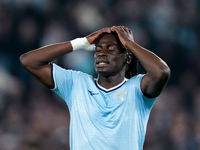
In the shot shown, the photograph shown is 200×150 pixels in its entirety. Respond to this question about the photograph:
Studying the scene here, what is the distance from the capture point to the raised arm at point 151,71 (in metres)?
3.33

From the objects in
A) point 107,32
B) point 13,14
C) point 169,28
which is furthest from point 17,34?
point 107,32

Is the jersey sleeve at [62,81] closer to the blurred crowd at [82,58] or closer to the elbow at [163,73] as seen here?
the elbow at [163,73]

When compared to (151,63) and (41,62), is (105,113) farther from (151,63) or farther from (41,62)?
(41,62)

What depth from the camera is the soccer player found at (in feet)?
11.0

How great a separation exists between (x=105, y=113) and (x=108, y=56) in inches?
19.8

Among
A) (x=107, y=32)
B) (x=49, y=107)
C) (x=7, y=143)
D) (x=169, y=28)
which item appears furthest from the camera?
(x=169, y=28)

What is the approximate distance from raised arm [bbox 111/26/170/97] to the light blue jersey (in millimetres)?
103

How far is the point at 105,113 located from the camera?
3.43m

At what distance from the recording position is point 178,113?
7.07 meters

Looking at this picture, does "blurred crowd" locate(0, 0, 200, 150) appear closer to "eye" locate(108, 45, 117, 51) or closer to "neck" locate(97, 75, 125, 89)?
"neck" locate(97, 75, 125, 89)

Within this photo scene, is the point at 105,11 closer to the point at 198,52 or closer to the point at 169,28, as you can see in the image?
the point at 169,28

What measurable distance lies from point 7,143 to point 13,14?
8.14 ft

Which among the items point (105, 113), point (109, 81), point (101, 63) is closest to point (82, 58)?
point (109, 81)

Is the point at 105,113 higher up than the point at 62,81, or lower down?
lower down
